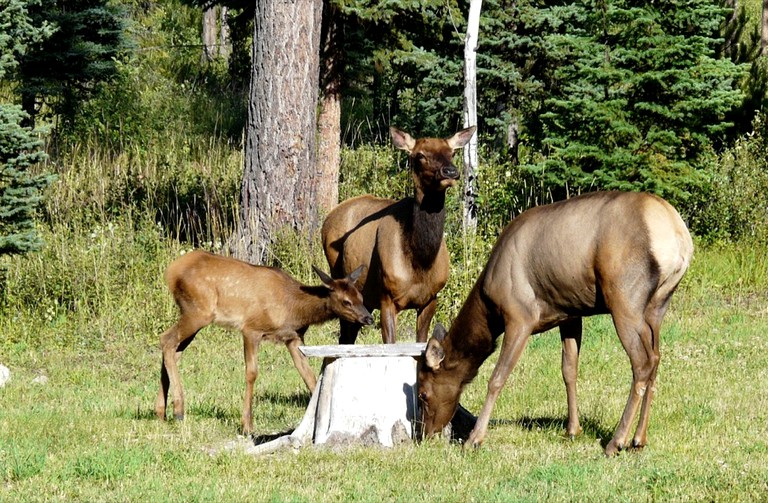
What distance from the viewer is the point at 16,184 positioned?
41.0 feet

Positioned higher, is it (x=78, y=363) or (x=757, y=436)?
(x=757, y=436)

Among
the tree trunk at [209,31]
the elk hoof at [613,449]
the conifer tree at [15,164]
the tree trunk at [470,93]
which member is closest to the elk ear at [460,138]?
the elk hoof at [613,449]

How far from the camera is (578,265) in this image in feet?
26.3

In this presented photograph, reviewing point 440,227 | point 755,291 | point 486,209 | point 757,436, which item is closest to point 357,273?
point 440,227

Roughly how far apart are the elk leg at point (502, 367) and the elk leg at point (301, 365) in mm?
1889

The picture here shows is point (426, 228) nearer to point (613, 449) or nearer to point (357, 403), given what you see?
point (357, 403)

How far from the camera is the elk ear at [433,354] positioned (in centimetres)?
854

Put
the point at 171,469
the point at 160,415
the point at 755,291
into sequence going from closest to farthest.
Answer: the point at 171,469 < the point at 160,415 < the point at 755,291

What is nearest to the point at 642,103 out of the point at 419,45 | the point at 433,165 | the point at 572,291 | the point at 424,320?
the point at 419,45

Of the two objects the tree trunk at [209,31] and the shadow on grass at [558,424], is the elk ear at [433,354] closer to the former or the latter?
the shadow on grass at [558,424]

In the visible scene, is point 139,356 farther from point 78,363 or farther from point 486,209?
point 486,209

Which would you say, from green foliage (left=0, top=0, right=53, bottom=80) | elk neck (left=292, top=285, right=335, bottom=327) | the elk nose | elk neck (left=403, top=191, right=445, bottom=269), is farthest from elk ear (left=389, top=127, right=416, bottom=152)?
green foliage (left=0, top=0, right=53, bottom=80)

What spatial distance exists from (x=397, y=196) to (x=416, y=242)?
7.35m

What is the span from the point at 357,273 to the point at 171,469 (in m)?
2.77
